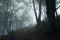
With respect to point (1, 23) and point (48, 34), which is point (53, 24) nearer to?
point (48, 34)

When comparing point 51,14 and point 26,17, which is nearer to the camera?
point 51,14

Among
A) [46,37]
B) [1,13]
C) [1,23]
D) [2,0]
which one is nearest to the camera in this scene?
[46,37]

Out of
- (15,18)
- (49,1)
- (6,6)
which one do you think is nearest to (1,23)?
(15,18)

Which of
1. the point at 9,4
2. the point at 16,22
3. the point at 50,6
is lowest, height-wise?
the point at 16,22

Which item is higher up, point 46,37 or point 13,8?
point 13,8

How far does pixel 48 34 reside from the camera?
8586mm

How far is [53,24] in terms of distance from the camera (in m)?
8.66

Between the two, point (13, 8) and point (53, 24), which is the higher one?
point (13, 8)

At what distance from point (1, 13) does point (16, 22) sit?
19.7 feet

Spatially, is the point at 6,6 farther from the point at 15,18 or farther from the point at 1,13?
the point at 15,18

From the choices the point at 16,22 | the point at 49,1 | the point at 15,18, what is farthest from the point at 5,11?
the point at 49,1

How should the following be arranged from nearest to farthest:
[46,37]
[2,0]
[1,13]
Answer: [46,37]
[2,0]
[1,13]

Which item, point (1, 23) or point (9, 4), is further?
point (1, 23)

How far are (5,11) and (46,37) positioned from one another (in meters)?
19.1
